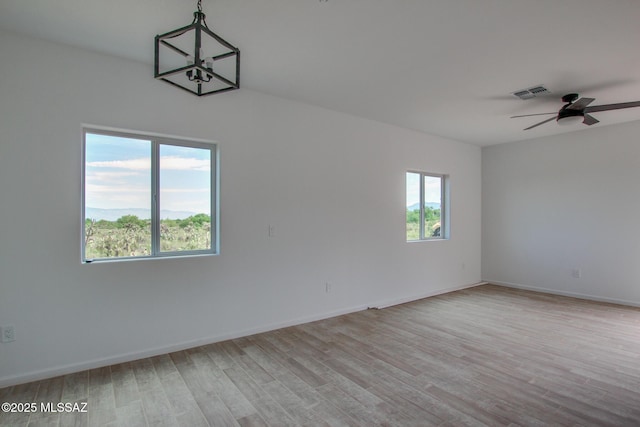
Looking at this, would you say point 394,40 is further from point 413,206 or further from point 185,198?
point 413,206

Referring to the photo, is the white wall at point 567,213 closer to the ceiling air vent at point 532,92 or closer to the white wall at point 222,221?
the white wall at point 222,221

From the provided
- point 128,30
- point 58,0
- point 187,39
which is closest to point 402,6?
point 187,39

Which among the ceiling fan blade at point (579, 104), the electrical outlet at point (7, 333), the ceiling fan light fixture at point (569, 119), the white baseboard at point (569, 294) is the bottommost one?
the white baseboard at point (569, 294)

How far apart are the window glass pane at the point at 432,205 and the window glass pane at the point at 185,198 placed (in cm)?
366

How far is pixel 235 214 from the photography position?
11.2ft

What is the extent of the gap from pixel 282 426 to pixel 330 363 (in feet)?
2.94

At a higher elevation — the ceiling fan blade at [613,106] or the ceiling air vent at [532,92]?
the ceiling air vent at [532,92]

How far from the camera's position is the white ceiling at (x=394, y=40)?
212 centimetres

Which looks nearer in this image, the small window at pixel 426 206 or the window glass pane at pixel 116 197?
the window glass pane at pixel 116 197

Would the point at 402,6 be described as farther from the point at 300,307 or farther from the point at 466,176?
the point at 466,176

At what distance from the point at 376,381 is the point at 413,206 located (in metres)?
Answer: 3.31

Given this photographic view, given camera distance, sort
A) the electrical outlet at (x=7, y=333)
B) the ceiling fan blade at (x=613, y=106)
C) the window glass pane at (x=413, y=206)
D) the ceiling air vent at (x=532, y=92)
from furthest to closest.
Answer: the window glass pane at (x=413, y=206)
the ceiling air vent at (x=532, y=92)
the ceiling fan blade at (x=613, y=106)
the electrical outlet at (x=7, y=333)

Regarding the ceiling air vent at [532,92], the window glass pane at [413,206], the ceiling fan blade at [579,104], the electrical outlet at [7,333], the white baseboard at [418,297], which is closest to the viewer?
the electrical outlet at [7,333]

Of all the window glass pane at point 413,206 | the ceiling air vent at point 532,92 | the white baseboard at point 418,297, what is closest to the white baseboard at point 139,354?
the white baseboard at point 418,297
